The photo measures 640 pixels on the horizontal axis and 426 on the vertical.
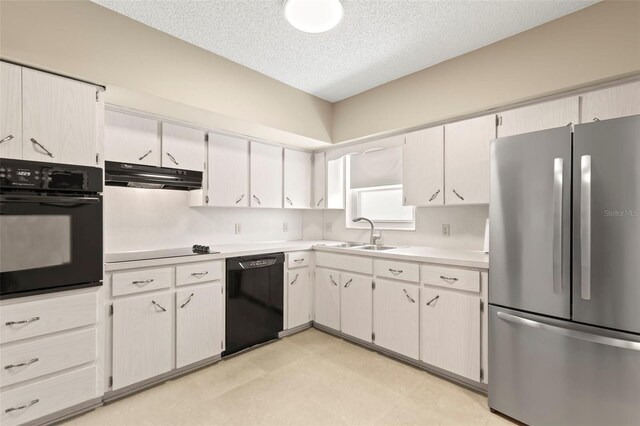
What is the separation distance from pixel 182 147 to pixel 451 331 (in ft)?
9.29

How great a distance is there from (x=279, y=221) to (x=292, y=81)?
1756 millimetres

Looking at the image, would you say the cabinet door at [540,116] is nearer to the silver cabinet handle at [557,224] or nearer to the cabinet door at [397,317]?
the silver cabinet handle at [557,224]

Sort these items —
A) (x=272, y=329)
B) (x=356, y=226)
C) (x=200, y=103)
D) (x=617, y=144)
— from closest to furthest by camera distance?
(x=617, y=144), (x=200, y=103), (x=272, y=329), (x=356, y=226)

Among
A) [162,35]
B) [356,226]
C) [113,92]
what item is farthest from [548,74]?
[113,92]

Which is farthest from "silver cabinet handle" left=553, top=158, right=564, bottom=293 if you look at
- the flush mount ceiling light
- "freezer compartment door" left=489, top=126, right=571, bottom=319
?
the flush mount ceiling light

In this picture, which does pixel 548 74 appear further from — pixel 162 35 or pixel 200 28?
pixel 162 35

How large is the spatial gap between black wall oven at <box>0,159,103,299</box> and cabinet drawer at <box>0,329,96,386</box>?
0.31m

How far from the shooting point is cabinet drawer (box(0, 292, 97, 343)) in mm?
1726

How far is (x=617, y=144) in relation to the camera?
157cm

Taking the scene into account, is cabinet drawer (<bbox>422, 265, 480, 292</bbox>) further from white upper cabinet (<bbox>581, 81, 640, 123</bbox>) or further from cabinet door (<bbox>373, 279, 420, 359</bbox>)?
white upper cabinet (<bbox>581, 81, 640, 123</bbox>)

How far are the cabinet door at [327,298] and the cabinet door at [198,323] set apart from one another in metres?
1.15

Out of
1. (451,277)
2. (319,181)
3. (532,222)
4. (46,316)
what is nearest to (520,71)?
(532,222)

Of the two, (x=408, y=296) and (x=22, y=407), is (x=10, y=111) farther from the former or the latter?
(x=408, y=296)

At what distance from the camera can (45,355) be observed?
1834mm
